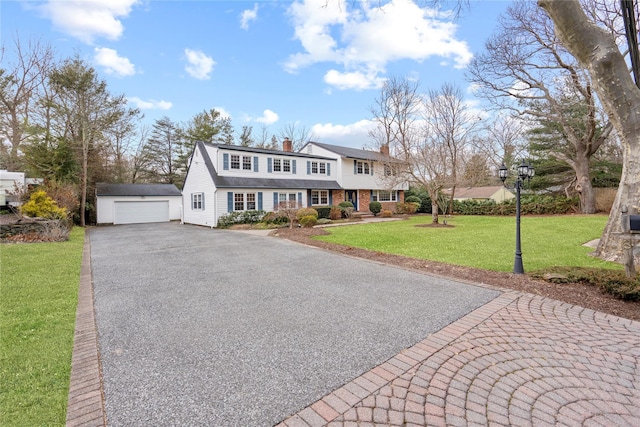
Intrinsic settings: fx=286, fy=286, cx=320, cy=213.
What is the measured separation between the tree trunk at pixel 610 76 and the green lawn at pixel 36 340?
913 cm

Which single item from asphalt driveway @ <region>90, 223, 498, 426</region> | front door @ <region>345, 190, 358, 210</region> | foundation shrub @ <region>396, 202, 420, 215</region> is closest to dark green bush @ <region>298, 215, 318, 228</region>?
asphalt driveway @ <region>90, 223, 498, 426</region>

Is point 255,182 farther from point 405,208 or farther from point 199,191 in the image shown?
point 405,208

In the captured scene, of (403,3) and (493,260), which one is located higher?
(403,3)

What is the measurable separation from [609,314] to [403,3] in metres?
7.16

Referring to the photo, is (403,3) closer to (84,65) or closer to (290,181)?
(290,181)

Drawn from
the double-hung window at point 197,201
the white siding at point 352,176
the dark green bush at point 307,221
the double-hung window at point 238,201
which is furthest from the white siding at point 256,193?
the white siding at point 352,176

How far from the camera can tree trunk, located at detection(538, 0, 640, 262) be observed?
6.17m

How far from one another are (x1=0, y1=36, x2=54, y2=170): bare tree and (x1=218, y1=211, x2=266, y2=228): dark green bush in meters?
14.0

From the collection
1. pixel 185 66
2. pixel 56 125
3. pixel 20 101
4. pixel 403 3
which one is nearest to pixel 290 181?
pixel 185 66

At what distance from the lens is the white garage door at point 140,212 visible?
22359mm

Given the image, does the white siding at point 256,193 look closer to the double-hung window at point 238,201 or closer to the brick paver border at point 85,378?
the double-hung window at point 238,201

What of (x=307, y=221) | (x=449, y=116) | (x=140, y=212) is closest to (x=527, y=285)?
(x=307, y=221)

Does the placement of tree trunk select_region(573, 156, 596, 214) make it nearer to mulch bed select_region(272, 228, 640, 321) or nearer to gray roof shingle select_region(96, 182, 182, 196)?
mulch bed select_region(272, 228, 640, 321)

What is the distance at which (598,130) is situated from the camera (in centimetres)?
2175
